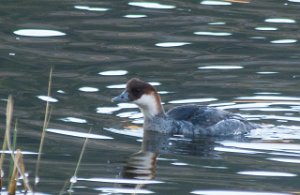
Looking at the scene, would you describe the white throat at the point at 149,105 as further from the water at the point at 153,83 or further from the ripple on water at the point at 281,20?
the ripple on water at the point at 281,20

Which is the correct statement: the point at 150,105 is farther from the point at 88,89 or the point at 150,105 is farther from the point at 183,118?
the point at 88,89

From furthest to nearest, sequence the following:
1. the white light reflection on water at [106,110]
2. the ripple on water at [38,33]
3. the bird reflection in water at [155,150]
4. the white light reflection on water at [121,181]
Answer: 1. the ripple on water at [38,33]
2. the white light reflection on water at [106,110]
3. the bird reflection in water at [155,150]
4. the white light reflection on water at [121,181]

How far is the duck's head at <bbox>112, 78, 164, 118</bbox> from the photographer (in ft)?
47.1

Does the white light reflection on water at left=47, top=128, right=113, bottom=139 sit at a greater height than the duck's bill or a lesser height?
lesser

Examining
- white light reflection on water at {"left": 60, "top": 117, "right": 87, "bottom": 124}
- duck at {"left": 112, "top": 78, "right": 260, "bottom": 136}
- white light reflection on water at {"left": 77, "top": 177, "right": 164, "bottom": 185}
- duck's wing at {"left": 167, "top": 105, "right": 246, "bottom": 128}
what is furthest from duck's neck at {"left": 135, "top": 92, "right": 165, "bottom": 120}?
white light reflection on water at {"left": 77, "top": 177, "right": 164, "bottom": 185}

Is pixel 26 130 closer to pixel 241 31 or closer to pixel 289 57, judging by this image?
pixel 289 57

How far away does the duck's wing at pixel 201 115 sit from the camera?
14344 mm

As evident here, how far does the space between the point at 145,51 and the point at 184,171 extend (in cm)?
657

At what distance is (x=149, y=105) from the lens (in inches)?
575

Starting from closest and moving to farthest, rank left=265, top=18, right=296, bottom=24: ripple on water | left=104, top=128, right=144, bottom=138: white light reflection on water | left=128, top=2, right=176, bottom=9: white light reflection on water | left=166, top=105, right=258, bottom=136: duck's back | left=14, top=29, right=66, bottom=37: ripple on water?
left=104, top=128, right=144, bottom=138: white light reflection on water < left=166, top=105, right=258, bottom=136: duck's back < left=14, top=29, right=66, bottom=37: ripple on water < left=265, top=18, right=296, bottom=24: ripple on water < left=128, top=2, right=176, bottom=9: white light reflection on water

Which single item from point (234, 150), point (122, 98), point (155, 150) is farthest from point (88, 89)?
point (234, 150)

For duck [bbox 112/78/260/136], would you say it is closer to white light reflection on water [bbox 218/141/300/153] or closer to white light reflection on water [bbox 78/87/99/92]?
white light reflection on water [bbox 218/141/300/153]

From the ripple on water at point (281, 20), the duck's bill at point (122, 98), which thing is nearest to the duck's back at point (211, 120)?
the duck's bill at point (122, 98)

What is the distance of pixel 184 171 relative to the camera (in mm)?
11961
